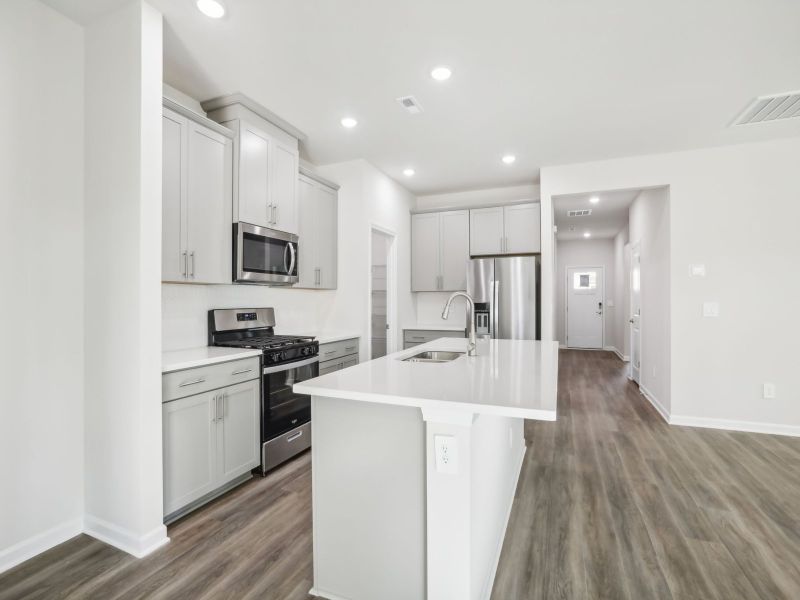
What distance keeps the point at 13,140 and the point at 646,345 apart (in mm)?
6022

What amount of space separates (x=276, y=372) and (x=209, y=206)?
4.00 ft

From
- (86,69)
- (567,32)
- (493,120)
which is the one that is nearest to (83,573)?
(86,69)

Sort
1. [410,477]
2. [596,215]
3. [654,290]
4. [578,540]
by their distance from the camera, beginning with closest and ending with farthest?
[410,477] → [578,540] → [654,290] → [596,215]

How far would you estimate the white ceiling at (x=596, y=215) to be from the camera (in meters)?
5.61

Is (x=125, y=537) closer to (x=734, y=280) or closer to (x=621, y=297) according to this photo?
(x=734, y=280)

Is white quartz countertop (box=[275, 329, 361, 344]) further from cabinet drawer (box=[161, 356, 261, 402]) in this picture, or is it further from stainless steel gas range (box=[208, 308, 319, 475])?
cabinet drawer (box=[161, 356, 261, 402])

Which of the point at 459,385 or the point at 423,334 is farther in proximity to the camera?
the point at 423,334

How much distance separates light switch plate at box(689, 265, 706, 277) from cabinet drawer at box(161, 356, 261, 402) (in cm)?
402

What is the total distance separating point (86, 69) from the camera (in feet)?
7.14

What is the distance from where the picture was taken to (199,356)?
250 cm

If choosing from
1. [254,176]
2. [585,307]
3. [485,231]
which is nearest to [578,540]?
[254,176]

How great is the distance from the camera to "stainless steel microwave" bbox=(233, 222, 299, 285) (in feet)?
9.52

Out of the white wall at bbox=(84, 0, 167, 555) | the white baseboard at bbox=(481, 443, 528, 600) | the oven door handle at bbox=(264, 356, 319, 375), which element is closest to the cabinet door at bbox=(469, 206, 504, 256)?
the white baseboard at bbox=(481, 443, 528, 600)

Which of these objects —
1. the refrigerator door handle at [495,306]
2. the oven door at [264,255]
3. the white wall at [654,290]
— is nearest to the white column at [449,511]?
the oven door at [264,255]
